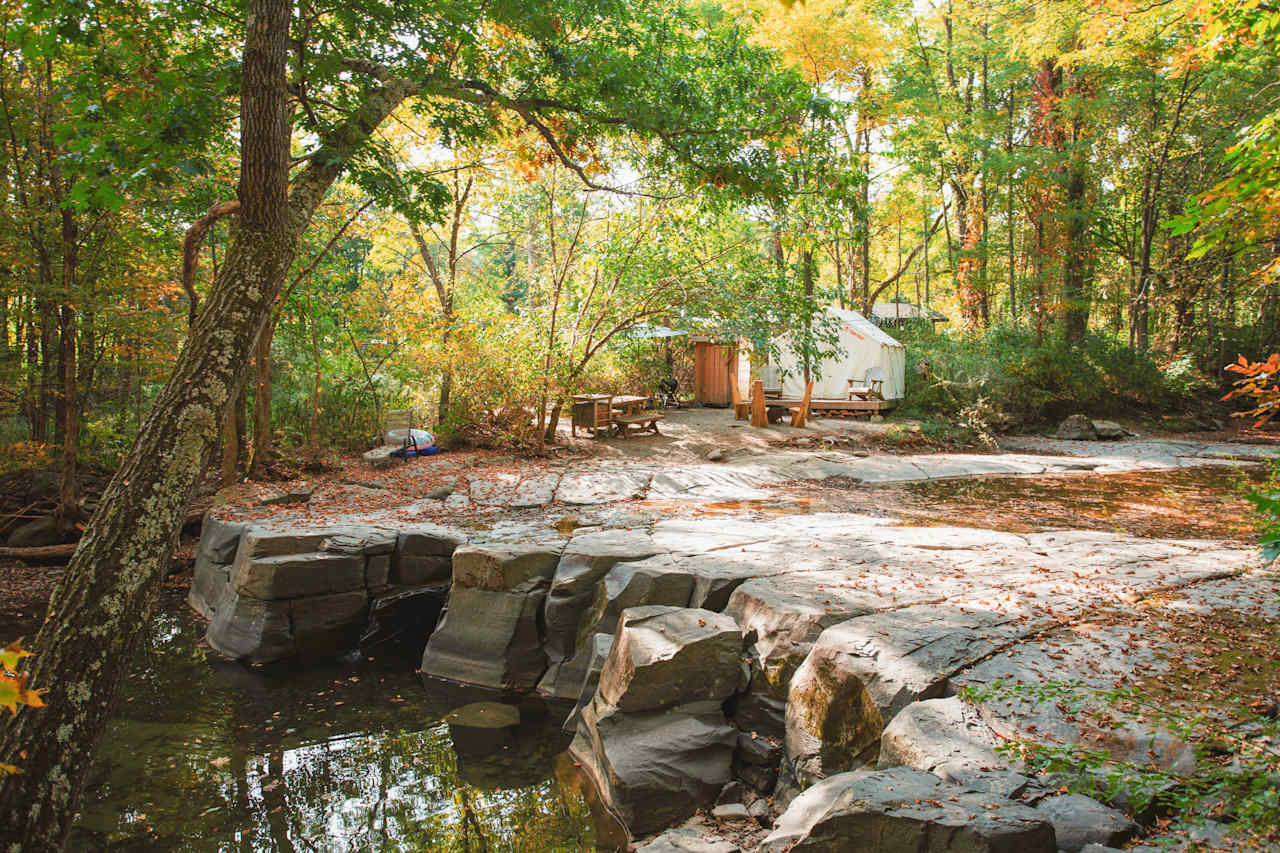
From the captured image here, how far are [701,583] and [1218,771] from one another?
2.92 meters

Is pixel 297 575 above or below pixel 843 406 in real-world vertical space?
below

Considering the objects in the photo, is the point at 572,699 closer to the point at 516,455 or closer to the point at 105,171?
the point at 105,171

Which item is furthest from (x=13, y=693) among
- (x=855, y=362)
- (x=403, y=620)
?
(x=855, y=362)

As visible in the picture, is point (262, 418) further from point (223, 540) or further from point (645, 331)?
point (645, 331)

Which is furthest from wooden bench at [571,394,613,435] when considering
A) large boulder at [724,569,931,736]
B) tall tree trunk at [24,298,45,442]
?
large boulder at [724,569,931,736]

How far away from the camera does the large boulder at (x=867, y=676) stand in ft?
10.2

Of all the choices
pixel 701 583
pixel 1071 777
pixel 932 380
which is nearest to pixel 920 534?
pixel 701 583

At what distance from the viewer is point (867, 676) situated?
3.21 meters

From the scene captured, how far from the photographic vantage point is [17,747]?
7.83ft

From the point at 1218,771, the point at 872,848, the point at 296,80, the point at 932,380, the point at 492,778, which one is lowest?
the point at 492,778

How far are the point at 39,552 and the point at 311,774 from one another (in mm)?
5544

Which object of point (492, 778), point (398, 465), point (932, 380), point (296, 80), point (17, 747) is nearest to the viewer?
point (17, 747)

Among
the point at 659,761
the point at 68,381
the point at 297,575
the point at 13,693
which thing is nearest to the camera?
the point at 13,693

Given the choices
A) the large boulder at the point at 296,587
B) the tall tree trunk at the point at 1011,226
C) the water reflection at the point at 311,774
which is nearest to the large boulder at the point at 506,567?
the large boulder at the point at 296,587
